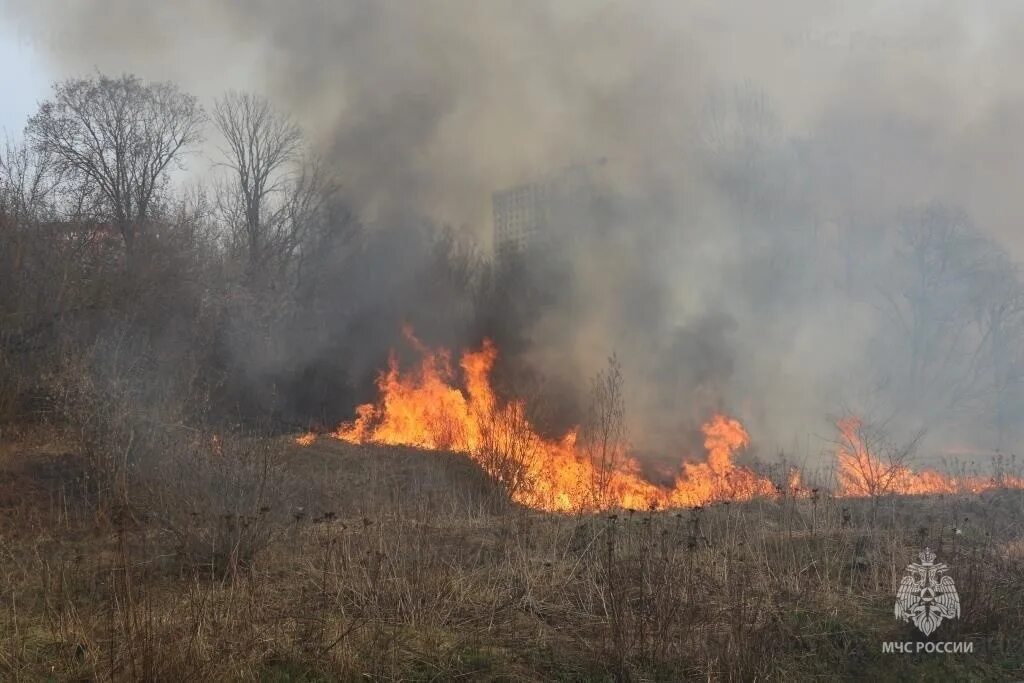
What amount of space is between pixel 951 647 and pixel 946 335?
21.5 meters

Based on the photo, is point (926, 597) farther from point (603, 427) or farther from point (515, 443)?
point (603, 427)

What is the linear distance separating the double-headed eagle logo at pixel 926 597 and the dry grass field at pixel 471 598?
0.24 ft

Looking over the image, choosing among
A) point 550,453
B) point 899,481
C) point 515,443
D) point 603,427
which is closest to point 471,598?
point 515,443

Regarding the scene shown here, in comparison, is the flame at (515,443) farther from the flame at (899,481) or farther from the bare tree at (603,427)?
the flame at (899,481)

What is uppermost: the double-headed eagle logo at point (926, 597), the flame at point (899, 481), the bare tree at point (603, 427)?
the bare tree at point (603, 427)

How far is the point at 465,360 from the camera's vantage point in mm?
16672

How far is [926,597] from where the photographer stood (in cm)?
454

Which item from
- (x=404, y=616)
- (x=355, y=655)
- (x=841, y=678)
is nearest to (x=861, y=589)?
(x=841, y=678)

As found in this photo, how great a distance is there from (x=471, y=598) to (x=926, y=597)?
9.64 feet

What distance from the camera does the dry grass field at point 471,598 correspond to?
11.8 ft

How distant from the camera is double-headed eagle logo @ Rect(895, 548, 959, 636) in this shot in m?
4.26

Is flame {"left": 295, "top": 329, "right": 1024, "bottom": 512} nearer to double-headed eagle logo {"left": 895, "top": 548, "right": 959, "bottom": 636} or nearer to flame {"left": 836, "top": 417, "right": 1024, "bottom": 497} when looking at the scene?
flame {"left": 836, "top": 417, "right": 1024, "bottom": 497}

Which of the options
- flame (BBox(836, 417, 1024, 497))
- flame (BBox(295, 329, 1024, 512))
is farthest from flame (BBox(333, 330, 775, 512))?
flame (BBox(836, 417, 1024, 497))

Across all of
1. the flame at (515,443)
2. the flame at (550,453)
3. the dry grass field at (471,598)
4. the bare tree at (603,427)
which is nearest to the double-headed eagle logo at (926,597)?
the dry grass field at (471,598)
